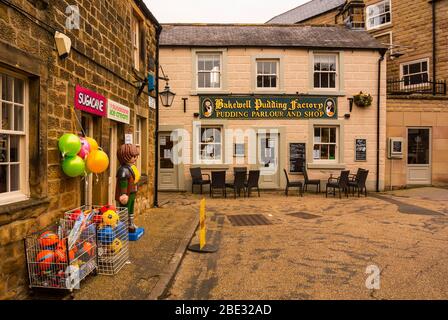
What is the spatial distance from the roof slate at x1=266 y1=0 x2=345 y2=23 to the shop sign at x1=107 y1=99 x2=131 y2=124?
19.4m

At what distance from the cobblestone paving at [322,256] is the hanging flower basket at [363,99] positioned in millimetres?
5374

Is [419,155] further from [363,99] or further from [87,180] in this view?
[87,180]

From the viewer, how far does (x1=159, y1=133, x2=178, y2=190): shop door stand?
14.1m

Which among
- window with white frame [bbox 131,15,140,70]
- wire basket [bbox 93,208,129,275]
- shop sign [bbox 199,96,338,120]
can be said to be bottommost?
wire basket [bbox 93,208,129,275]

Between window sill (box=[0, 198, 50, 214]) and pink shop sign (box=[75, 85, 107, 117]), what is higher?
pink shop sign (box=[75, 85, 107, 117])

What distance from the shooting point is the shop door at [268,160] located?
1417 centimetres

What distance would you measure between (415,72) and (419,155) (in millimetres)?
5444

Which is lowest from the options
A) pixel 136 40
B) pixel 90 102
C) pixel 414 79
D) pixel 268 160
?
pixel 268 160

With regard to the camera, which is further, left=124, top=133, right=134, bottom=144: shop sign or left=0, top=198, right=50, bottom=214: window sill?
left=124, top=133, right=134, bottom=144: shop sign

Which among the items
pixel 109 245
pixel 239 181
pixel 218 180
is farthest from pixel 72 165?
pixel 239 181

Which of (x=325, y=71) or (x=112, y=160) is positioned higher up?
(x=325, y=71)

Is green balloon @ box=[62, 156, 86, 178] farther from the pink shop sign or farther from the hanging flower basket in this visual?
the hanging flower basket

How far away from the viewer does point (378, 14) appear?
19.5 metres

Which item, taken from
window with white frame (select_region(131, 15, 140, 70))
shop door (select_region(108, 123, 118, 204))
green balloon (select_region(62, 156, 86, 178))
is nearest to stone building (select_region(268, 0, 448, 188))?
window with white frame (select_region(131, 15, 140, 70))
